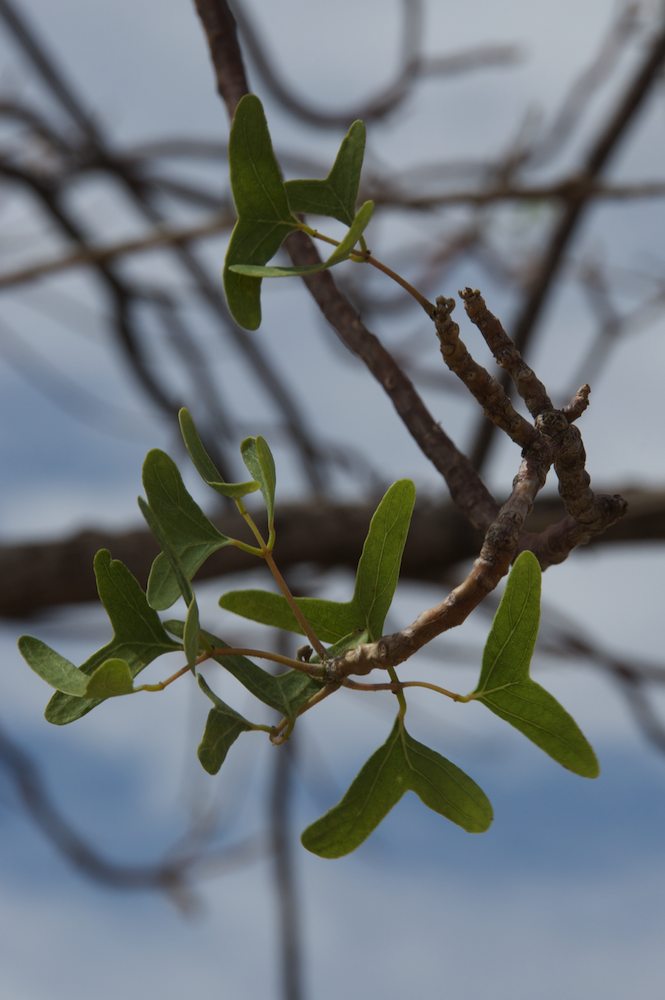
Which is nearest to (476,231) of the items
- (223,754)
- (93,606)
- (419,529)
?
(419,529)

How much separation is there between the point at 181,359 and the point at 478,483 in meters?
1.75

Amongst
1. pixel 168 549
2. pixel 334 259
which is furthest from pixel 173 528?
pixel 334 259

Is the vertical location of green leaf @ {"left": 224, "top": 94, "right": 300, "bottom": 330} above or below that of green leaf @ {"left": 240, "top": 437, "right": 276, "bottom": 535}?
above

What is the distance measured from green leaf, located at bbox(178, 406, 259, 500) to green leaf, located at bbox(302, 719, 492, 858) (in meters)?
0.12

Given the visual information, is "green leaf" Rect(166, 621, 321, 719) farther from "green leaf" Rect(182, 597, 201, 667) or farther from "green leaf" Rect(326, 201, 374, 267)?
"green leaf" Rect(326, 201, 374, 267)

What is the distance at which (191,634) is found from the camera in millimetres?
412

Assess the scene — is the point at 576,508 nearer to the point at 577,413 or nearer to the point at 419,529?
the point at 577,413

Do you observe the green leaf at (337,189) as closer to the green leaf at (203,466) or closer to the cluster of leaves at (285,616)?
the cluster of leaves at (285,616)

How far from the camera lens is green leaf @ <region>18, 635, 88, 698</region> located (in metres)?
0.43

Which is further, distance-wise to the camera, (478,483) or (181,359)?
(181,359)

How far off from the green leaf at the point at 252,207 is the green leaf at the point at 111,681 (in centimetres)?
16

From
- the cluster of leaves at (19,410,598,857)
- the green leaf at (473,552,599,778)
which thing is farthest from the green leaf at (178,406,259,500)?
the green leaf at (473,552,599,778)

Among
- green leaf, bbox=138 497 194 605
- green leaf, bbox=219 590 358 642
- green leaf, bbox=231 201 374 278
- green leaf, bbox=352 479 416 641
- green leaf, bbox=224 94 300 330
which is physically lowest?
green leaf, bbox=138 497 194 605

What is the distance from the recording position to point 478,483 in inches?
22.3
